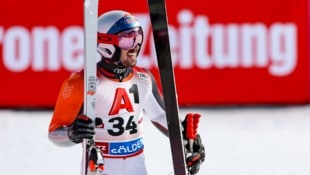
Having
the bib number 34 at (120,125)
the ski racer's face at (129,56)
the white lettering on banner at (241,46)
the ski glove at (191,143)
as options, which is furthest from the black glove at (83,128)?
the white lettering on banner at (241,46)

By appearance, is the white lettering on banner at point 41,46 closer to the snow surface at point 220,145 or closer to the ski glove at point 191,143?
the snow surface at point 220,145

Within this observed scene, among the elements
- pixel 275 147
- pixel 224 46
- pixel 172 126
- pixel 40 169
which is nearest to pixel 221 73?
pixel 224 46

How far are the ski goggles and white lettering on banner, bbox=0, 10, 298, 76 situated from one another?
12.1ft

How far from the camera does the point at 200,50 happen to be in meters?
7.83

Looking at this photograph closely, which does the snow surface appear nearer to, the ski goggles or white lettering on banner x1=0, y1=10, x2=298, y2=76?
white lettering on banner x1=0, y1=10, x2=298, y2=76

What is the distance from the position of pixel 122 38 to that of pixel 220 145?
9.04 feet

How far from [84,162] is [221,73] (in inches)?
161

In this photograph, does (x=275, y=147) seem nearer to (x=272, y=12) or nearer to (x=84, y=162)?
(x=272, y=12)

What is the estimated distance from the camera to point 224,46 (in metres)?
7.84

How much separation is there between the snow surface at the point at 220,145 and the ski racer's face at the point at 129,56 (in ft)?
4.64

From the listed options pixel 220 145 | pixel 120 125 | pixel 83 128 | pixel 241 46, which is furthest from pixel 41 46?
pixel 83 128

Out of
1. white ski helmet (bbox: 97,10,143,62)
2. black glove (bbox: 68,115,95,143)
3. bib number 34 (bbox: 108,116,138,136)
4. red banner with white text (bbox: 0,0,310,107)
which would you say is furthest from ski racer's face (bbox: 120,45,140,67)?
red banner with white text (bbox: 0,0,310,107)

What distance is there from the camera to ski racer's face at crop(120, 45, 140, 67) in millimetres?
3977

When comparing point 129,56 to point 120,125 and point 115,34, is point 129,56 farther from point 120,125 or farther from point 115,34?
point 120,125
